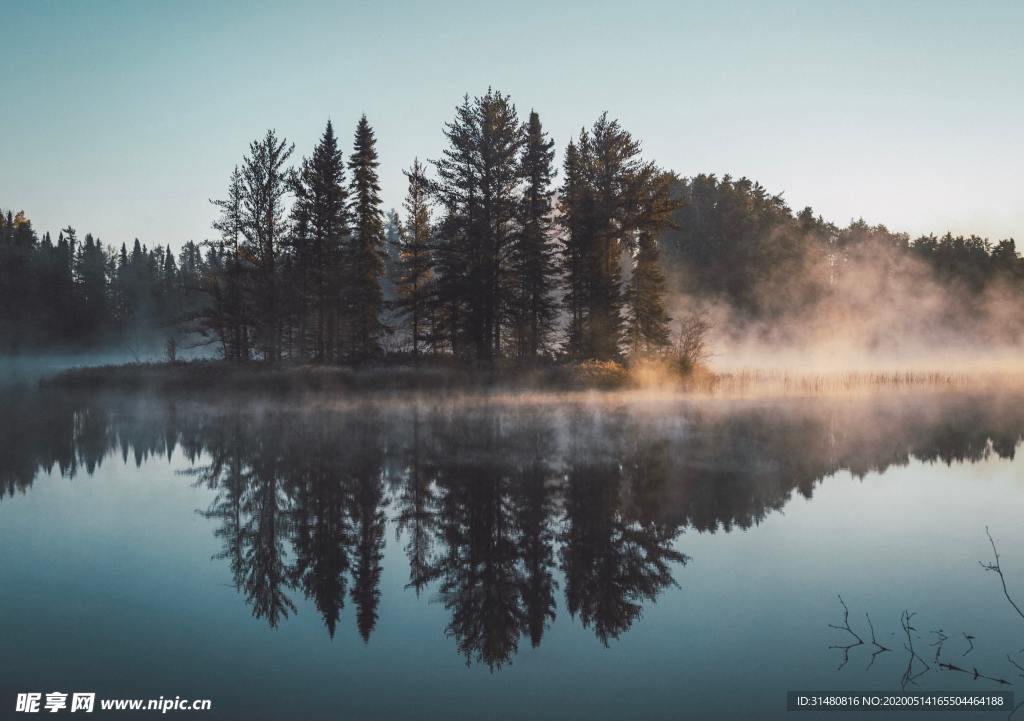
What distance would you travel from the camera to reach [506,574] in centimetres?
878

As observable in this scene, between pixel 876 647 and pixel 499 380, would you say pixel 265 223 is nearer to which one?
pixel 499 380

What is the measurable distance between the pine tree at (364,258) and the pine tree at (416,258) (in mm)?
1575

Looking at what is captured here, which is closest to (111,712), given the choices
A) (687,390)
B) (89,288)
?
(687,390)

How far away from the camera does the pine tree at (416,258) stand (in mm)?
38031

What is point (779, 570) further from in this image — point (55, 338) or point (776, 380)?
point (55, 338)

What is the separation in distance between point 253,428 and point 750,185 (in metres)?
62.3

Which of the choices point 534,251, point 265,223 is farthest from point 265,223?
point 534,251

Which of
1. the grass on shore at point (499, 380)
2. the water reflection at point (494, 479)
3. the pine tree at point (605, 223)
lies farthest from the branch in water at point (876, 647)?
the pine tree at point (605, 223)

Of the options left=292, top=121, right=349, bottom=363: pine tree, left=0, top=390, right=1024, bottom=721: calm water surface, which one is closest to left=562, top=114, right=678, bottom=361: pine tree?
left=292, top=121, right=349, bottom=363: pine tree

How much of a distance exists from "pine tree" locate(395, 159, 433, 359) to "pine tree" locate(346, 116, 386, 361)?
1575 millimetres

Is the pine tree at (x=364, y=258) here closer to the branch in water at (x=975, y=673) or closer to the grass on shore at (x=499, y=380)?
the grass on shore at (x=499, y=380)

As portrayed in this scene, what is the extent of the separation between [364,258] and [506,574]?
32.7 metres

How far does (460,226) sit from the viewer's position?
35.7 meters

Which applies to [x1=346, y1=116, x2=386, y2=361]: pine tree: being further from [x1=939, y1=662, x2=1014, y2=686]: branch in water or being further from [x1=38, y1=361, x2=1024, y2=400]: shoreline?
[x1=939, y1=662, x2=1014, y2=686]: branch in water
